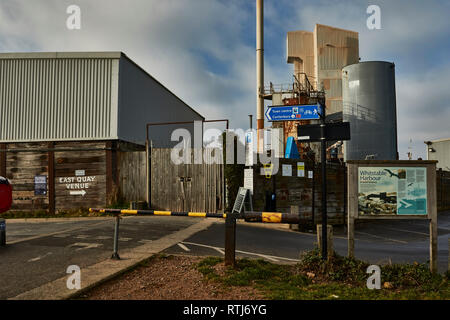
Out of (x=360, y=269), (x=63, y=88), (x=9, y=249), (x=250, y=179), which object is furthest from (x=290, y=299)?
(x=63, y=88)

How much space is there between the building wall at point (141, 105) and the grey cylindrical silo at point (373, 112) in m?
15.4

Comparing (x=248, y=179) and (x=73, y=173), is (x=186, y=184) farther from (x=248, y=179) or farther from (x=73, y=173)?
(x=73, y=173)

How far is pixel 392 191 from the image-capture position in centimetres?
558

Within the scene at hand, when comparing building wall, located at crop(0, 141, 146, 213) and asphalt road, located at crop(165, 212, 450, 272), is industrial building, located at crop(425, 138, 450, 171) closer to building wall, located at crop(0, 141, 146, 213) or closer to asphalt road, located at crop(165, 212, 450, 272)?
asphalt road, located at crop(165, 212, 450, 272)

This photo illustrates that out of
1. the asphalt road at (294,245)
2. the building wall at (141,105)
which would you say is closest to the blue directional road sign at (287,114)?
the building wall at (141,105)

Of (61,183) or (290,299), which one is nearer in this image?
(290,299)

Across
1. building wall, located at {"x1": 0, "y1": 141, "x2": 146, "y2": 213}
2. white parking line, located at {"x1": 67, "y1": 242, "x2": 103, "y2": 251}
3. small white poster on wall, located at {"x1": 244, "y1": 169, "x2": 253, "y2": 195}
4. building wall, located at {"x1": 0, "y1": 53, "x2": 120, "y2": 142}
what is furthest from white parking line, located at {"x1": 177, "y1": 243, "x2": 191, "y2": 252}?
building wall, located at {"x1": 0, "y1": 53, "x2": 120, "y2": 142}

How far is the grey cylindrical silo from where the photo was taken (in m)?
27.0

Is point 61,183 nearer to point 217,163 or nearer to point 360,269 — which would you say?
point 217,163

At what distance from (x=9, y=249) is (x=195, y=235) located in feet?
14.3

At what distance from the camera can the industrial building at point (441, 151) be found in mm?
36656

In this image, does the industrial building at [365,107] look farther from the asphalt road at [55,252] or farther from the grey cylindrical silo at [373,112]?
the asphalt road at [55,252]
